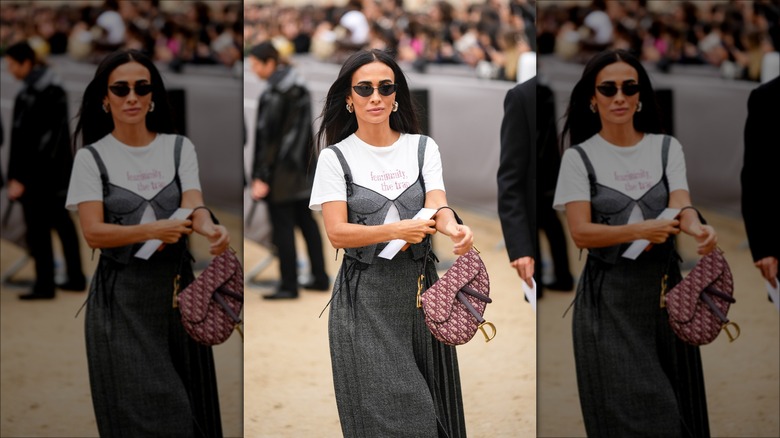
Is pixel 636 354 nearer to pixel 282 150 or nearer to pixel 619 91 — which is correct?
pixel 619 91

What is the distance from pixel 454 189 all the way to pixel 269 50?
2.02m

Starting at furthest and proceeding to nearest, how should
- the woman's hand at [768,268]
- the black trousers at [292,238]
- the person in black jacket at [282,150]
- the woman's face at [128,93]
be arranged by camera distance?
1. the person in black jacket at [282,150]
2. the black trousers at [292,238]
3. the woman's hand at [768,268]
4. the woman's face at [128,93]

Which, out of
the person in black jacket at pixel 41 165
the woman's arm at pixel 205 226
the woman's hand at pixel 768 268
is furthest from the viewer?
the woman's hand at pixel 768 268

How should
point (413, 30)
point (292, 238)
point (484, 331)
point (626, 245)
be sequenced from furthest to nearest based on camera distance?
point (292, 238) → point (413, 30) → point (626, 245) → point (484, 331)

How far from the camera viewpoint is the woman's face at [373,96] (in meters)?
4.77

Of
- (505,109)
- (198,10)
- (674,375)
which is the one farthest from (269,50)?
(674,375)

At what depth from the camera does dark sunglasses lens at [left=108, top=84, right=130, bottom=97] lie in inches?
203

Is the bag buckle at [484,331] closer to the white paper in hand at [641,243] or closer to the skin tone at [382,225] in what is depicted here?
the skin tone at [382,225]

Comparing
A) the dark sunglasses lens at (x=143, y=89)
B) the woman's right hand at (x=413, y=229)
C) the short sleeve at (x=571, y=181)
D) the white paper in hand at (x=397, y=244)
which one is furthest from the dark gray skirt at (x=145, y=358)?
the short sleeve at (x=571, y=181)

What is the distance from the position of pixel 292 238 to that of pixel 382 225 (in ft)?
6.44

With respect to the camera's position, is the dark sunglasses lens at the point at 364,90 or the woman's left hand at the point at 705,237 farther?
the woman's left hand at the point at 705,237

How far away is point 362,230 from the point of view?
471 cm

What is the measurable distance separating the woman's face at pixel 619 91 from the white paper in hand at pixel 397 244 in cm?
107

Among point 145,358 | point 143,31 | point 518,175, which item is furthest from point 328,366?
point 143,31
